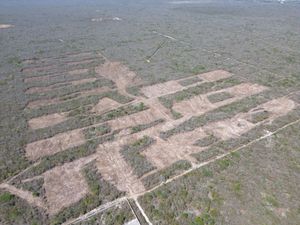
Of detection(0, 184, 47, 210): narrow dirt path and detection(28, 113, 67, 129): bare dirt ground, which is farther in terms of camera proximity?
detection(28, 113, 67, 129): bare dirt ground

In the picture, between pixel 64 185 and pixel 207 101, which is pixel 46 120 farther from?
pixel 207 101

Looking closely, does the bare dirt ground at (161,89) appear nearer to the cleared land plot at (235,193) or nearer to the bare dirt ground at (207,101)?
the bare dirt ground at (207,101)

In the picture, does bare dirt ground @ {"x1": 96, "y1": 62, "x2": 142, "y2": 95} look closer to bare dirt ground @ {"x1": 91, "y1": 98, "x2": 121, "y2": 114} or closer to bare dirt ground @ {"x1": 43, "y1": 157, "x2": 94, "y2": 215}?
bare dirt ground @ {"x1": 91, "y1": 98, "x2": 121, "y2": 114}

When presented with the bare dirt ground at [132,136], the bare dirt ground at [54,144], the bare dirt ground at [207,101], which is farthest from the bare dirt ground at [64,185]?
the bare dirt ground at [207,101]

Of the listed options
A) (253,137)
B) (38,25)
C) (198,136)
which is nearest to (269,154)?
(253,137)

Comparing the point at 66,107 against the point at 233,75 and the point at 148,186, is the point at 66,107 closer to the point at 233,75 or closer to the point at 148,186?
the point at 148,186

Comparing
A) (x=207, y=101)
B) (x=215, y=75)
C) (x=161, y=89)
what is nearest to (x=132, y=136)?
(x=207, y=101)

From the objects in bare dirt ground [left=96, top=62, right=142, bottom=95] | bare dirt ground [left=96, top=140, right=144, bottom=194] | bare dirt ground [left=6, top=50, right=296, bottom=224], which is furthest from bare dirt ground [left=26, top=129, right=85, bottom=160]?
bare dirt ground [left=96, top=62, right=142, bottom=95]

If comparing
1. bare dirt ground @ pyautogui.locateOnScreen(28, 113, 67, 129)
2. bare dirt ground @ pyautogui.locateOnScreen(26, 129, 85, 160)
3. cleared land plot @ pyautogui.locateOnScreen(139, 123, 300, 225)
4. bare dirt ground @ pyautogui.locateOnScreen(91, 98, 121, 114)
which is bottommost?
bare dirt ground @ pyautogui.locateOnScreen(91, 98, 121, 114)

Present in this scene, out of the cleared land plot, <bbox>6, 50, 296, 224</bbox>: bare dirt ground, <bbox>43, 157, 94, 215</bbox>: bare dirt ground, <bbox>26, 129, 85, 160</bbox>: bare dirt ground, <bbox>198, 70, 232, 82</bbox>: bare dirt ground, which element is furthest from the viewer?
<bbox>198, 70, 232, 82</bbox>: bare dirt ground
